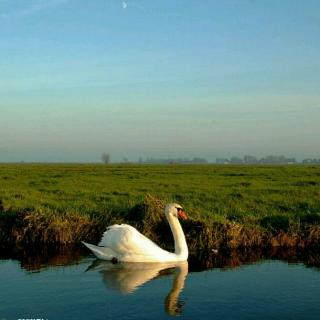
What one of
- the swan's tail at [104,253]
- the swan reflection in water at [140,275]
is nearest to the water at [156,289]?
the swan reflection in water at [140,275]

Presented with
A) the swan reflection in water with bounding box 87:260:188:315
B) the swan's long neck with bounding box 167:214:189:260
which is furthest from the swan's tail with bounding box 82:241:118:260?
the swan's long neck with bounding box 167:214:189:260

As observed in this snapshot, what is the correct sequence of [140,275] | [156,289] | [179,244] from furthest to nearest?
[179,244], [140,275], [156,289]

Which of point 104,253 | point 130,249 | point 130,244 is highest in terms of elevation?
point 130,244

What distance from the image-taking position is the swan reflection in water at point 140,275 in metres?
11.0

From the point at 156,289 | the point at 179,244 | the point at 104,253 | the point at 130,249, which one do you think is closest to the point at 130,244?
the point at 130,249

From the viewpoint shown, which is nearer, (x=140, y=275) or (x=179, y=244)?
(x=140, y=275)

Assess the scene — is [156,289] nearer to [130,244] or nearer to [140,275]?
[140,275]

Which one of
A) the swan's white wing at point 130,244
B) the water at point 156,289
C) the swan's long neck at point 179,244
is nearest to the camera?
the water at point 156,289

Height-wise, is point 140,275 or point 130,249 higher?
point 130,249

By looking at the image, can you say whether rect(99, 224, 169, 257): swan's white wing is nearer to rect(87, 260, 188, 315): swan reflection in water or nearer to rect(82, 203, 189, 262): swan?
rect(82, 203, 189, 262): swan

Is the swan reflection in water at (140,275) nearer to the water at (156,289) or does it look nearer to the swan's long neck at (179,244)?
the water at (156,289)

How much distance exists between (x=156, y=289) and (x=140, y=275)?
1271 millimetres

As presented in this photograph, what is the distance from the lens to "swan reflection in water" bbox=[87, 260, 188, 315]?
36.2 feet

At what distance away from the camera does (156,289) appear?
457 inches
